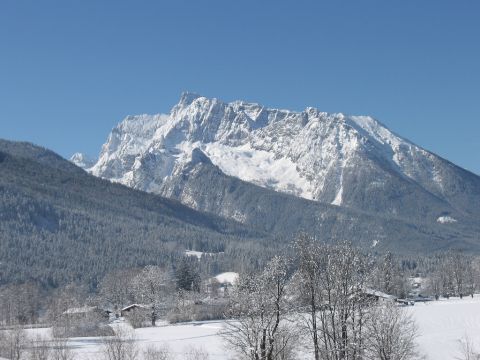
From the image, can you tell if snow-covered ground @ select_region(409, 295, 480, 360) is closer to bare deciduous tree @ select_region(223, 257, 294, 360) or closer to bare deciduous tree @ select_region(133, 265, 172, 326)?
bare deciduous tree @ select_region(223, 257, 294, 360)

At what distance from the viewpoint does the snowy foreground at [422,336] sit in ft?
310

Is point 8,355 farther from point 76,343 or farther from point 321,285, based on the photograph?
point 321,285

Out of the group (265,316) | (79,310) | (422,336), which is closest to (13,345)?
(265,316)

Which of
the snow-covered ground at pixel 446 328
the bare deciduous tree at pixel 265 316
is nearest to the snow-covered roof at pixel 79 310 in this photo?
the snow-covered ground at pixel 446 328

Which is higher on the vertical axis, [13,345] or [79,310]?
[79,310]

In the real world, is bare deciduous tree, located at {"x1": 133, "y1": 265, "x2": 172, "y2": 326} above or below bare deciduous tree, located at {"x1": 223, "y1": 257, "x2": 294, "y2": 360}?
above

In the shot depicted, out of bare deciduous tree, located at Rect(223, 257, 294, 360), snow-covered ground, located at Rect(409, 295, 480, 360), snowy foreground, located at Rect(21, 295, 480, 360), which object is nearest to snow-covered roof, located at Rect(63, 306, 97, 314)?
snowy foreground, located at Rect(21, 295, 480, 360)

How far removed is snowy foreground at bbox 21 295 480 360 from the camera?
94375 mm

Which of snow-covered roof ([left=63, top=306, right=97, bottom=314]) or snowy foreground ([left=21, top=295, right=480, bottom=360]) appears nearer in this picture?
snowy foreground ([left=21, top=295, right=480, bottom=360])

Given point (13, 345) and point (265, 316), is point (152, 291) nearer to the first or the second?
point (13, 345)

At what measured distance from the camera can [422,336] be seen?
10481 cm

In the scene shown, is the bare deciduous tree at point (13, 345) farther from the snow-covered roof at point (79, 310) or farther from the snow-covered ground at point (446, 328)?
the snow-covered roof at point (79, 310)

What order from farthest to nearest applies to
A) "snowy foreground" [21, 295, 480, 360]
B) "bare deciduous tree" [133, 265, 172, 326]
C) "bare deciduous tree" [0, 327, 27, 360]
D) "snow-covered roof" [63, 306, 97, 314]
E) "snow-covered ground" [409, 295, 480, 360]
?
"bare deciduous tree" [133, 265, 172, 326] → "snow-covered roof" [63, 306, 97, 314] → "snowy foreground" [21, 295, 480, 360] → "snow-covered ground" [409, 295, 480, 360] → "bare deciduous tree" [0, 327, 27, 360]

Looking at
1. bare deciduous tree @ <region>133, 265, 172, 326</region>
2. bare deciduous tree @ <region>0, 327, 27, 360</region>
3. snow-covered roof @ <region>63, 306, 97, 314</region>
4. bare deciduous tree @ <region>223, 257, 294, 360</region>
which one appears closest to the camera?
bare deciduous tree @ <region>223, 257, 294, 360</region>
